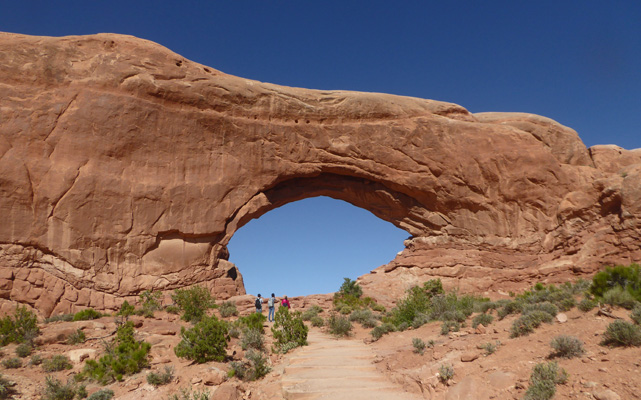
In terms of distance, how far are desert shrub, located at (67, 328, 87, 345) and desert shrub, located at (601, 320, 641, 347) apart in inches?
508

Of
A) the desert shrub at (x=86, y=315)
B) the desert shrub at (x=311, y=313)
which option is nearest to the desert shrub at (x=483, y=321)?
the desert shrub at (x=311, y=313)

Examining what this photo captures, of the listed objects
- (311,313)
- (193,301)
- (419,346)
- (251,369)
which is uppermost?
(193,301)

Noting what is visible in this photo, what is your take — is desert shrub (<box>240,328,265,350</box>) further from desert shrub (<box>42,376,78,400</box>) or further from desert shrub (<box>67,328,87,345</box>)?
desert shrub (<box>67,328,87,345</box>)

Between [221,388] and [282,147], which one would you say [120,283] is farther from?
[221,388]

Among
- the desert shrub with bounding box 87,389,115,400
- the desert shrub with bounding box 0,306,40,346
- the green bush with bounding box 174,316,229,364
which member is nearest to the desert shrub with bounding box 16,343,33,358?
the desert shrub with bounding box 0,306,40,346

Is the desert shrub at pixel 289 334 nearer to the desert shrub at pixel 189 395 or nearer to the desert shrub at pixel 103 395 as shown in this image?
the desert shrub at pixel 189 395

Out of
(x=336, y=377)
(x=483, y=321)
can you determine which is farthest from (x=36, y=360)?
(x=483, y=321)

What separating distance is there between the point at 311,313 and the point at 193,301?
5.14 m

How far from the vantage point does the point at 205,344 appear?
1067 centimetres

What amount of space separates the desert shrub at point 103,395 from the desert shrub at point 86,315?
295 inches

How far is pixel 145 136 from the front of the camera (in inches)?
783

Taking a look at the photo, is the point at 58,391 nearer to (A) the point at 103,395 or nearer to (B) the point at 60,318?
(A) the point at 103,395

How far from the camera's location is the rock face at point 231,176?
18.0m

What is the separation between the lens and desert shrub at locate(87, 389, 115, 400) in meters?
9.24
